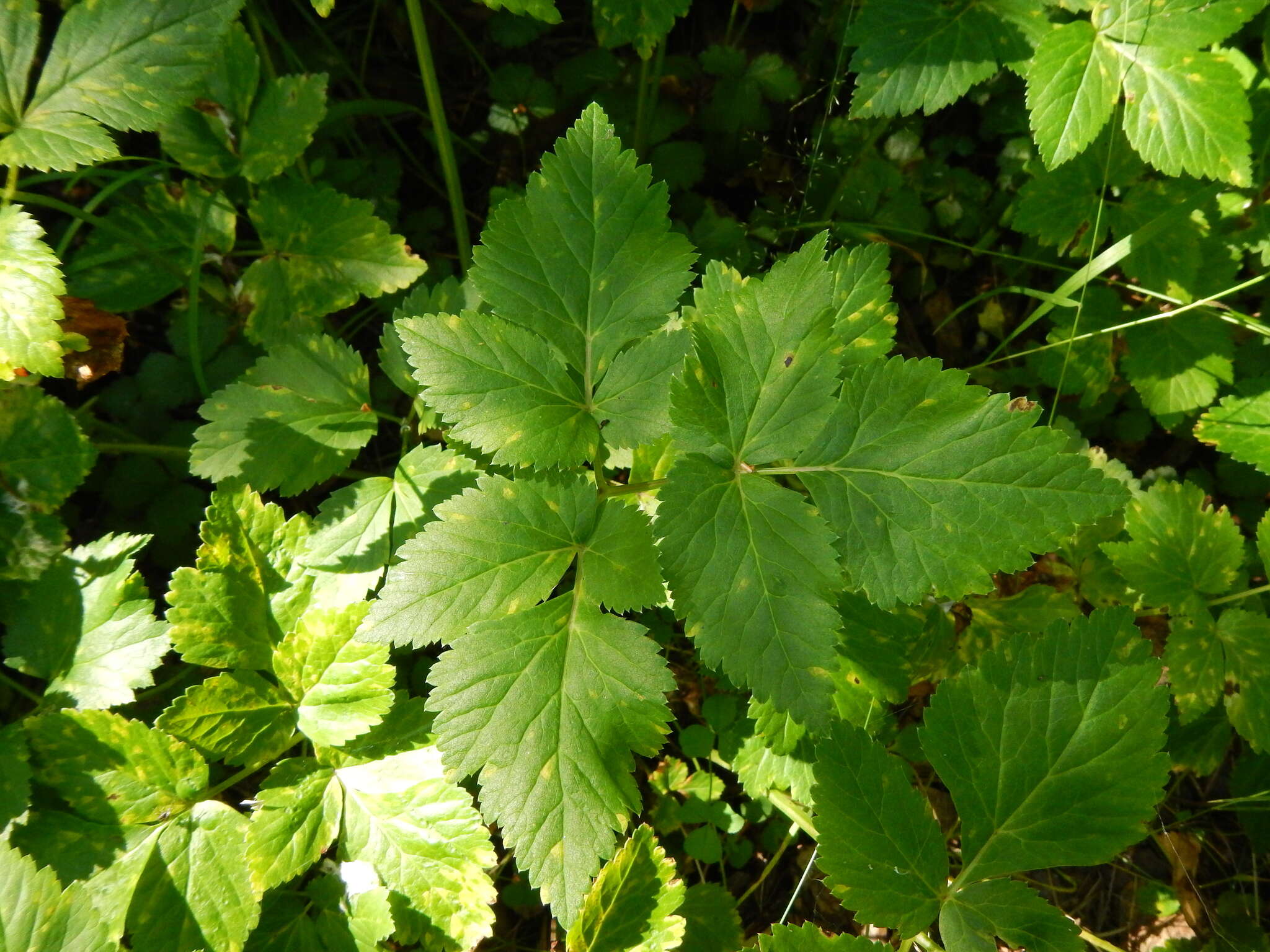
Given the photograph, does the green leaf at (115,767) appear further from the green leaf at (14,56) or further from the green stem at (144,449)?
the green leaf at (14,56)

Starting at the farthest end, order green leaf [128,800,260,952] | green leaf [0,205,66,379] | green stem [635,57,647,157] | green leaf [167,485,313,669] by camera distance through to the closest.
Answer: green stem [635,57,647,157] → green leaf [167,485,313,669] → green leaf [128,800,260,952] → green leaf [0,205,66,379]

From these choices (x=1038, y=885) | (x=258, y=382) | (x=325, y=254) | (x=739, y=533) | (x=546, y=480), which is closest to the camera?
(x=739, y=533)

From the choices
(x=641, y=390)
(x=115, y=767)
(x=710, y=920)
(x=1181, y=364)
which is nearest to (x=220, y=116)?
(x=641, y=390)

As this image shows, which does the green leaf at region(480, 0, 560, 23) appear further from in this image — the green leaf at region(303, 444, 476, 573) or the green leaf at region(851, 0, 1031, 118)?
the green leaf at region(303, 444, 476, 573)

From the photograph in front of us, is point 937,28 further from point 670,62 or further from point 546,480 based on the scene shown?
point 546,480

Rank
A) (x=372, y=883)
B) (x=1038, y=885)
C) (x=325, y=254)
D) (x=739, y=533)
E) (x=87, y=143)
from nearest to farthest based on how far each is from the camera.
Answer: (x=739, y=533) < (x=87, y=143) < (x=372, y=883) < (x=325, y=254) < (x=1038, y=885)

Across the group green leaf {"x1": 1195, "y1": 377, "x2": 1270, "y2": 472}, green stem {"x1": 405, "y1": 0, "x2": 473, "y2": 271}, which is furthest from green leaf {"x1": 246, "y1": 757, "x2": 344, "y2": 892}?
green leaf {"x1": 1195, "y1": 377, "x2": 1270, "y2": 472}

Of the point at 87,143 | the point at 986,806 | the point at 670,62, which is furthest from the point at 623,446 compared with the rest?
the point at 670,62
